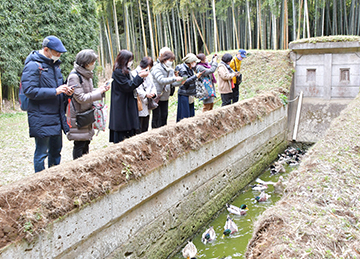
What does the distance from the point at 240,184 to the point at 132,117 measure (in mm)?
2806

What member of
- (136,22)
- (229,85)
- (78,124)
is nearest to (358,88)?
(229,85)

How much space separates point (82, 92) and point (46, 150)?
0.75 meters

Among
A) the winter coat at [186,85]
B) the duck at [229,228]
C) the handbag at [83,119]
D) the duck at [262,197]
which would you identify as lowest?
the duck at [262,197]

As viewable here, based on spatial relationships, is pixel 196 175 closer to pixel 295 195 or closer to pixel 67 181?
pixel 295 195

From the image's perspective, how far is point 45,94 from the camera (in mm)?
3408

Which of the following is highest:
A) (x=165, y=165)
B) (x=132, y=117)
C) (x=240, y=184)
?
(x=132, y=117)

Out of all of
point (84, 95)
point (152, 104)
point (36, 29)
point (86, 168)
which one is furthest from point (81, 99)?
point (36, 29)

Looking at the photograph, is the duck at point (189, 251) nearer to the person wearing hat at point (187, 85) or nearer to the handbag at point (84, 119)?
the handbag at point (84, 119)

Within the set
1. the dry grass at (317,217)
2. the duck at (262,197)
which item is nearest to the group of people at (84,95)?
the duck at (262,197)

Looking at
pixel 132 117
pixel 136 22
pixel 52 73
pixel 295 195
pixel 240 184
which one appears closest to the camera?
pixel 295 195

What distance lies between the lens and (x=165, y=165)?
3.98m

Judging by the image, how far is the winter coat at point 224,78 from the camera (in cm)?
682

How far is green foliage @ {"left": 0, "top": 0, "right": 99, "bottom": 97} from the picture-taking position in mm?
12492

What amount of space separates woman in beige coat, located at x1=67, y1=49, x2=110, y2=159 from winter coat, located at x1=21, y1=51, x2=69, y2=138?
182 millimetres
